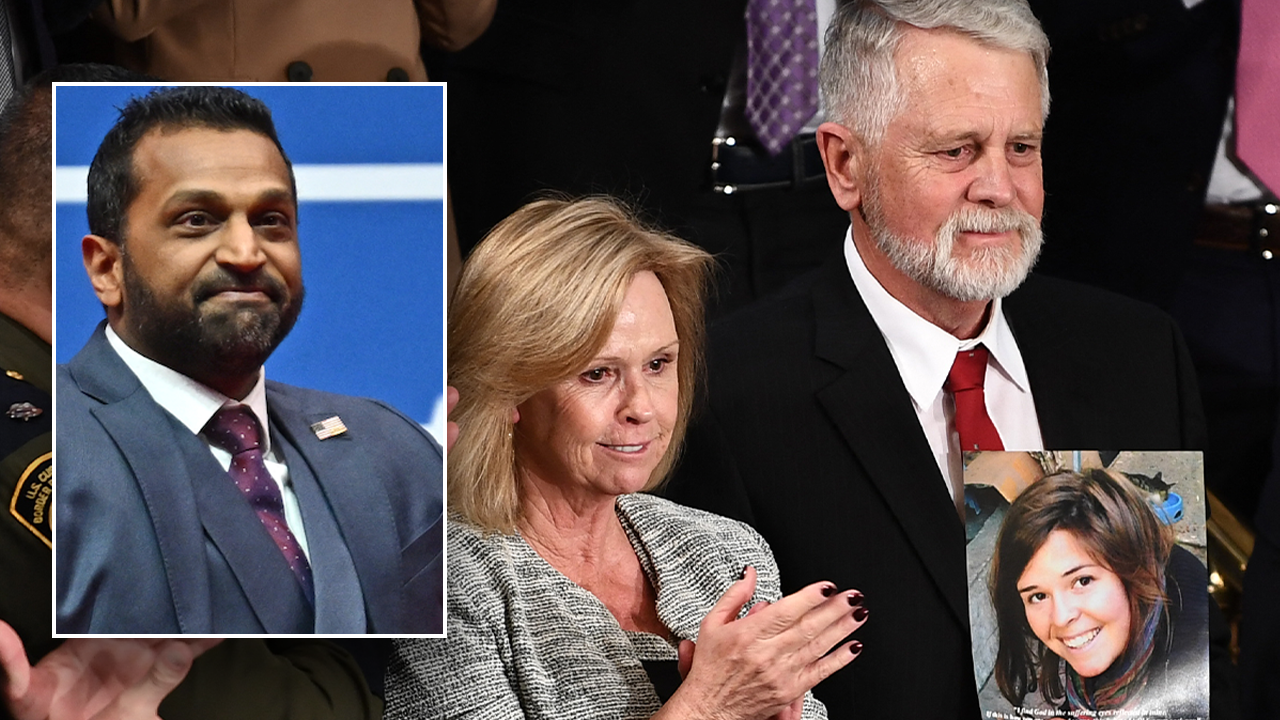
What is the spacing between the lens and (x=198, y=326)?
203 cm

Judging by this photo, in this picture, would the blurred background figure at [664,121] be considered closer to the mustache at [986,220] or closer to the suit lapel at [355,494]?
the mustache at [986,220]

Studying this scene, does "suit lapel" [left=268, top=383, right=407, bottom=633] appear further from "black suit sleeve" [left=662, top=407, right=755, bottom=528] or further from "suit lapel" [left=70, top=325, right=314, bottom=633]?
"black suit sleeve" [left=662, top=407, right=755, bottom=528]

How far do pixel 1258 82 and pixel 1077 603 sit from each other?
37.6 inches

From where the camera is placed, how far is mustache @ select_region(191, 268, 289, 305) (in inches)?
79.6

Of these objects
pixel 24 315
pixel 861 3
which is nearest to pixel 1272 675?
pixel 861 3

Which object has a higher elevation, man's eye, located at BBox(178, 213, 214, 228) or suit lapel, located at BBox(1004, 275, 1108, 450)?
man's eye, located at BBox(178, 213, 214, 228)

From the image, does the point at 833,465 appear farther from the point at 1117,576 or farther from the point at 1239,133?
the point at 1239,133

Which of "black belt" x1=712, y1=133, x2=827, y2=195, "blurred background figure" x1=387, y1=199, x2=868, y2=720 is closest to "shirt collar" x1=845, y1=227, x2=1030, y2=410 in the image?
"black belt" x1=712, y1=133, x2=827, y2=195

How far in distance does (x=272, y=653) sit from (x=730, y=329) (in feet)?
2.92

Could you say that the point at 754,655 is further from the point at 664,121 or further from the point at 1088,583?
the point at 664,121

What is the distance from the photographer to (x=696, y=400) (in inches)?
96.2

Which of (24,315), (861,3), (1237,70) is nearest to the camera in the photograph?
(24,315)

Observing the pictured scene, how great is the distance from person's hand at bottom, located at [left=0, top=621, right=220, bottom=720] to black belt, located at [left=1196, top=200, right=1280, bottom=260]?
182 cm

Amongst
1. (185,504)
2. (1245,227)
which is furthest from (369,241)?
(1245,227)
